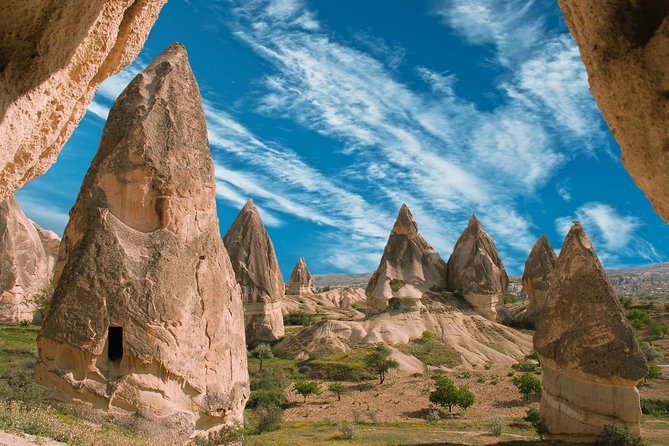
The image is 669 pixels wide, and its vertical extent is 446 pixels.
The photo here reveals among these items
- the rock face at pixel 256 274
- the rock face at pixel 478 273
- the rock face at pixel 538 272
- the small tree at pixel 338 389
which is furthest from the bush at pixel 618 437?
the rock face at pixel 538 272

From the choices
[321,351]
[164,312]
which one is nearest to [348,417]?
[321,351]

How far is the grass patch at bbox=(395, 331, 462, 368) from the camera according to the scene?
25609 mm

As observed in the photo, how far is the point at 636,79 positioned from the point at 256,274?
1153 inches

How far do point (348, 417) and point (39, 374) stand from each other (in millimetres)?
11018

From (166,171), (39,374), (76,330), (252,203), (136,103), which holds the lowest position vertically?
(39,374)

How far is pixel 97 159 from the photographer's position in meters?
8.88

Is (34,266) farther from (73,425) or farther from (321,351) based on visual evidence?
(73,425)

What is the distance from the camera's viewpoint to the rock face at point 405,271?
32.2 m

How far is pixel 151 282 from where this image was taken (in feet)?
25.8

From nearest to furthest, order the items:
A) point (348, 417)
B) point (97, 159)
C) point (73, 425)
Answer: point (73, 425)
point (97, 159)
point (348, 417)

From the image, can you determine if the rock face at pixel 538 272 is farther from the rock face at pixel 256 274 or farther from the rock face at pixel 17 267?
the rock face at pixel 17 267

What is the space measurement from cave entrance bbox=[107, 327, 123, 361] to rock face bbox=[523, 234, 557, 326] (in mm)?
32556

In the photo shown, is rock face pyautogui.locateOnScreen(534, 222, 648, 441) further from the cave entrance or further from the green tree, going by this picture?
the green tree

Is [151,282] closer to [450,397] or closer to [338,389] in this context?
[450,397]
